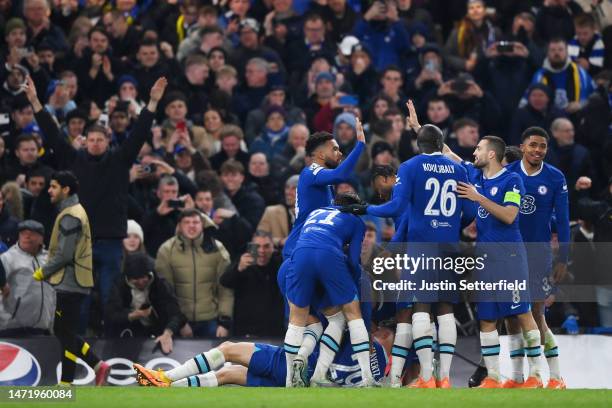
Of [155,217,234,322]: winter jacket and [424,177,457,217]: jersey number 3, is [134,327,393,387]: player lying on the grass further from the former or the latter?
[155,217,234,322]: winter jacket

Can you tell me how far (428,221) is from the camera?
1416 cm

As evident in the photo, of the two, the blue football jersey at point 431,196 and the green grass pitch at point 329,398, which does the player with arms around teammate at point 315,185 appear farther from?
the green grass pitch at point 329,398

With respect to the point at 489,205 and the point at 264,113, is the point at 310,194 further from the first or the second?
the point at 264,113

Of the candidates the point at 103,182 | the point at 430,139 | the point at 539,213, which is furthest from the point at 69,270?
the point at 539,213

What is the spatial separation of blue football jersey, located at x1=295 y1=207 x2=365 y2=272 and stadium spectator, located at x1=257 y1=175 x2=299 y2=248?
13.0ft

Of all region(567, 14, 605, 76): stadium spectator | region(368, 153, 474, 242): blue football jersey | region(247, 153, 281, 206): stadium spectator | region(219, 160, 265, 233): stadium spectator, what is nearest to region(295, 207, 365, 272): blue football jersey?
region(368, 153, 474, 242): blue football jersey

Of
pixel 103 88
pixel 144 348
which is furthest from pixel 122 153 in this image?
pixel 103 88

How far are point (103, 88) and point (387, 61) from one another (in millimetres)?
4458

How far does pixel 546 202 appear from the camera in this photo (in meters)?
15.1

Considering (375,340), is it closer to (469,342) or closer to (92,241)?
(469,342)

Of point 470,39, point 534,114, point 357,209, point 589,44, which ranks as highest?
point 470,39

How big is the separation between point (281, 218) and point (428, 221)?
477cm

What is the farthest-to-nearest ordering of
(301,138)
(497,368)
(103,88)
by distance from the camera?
(103,88)
(301,138)
(497,368)

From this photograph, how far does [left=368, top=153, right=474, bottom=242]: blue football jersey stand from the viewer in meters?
14.1
